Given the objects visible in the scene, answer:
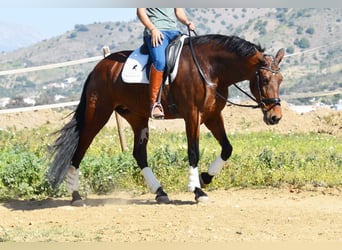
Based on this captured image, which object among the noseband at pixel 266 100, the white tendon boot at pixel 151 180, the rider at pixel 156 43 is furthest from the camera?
the white tendon boot at pixel 151 180

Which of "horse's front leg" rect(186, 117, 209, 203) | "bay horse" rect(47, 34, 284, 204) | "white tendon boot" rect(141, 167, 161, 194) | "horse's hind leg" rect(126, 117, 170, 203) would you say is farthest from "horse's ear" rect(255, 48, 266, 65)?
"white tendon boot" rect(141, 167, 161, 194)

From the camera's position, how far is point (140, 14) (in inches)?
327

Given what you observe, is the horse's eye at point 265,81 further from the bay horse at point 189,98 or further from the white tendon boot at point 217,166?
the white tendon boot at point 217,166

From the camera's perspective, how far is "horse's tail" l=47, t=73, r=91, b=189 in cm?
917

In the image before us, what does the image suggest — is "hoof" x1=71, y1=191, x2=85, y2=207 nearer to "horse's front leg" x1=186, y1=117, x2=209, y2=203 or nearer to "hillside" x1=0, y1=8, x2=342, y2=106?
"horse's front leg" x1=186, y1=117, x2=209, y2=203

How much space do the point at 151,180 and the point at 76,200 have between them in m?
0.97

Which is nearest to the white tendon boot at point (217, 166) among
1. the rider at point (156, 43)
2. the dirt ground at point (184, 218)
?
the dirt ground at point (184, 218)

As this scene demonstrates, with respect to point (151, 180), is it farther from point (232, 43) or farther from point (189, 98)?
point (232, 43)

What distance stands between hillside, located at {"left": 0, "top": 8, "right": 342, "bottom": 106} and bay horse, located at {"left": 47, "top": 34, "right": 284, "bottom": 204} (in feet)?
143

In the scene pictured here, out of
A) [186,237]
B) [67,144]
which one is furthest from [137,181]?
[186,237]

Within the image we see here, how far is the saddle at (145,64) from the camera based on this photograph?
853 centimetres

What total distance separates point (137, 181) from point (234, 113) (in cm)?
1427

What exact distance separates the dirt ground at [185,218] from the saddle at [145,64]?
1.53 m

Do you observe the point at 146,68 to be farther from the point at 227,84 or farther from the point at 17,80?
the point at 17,80
